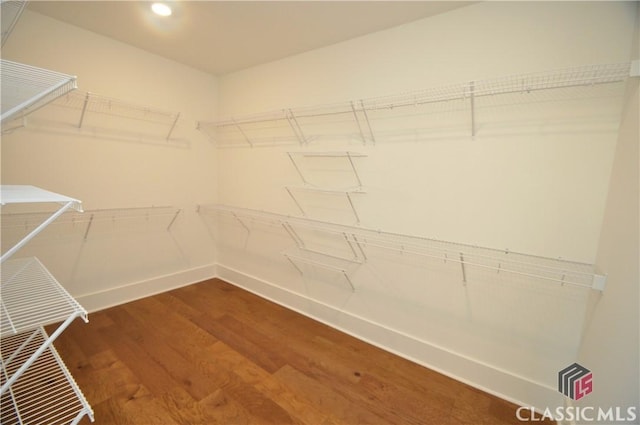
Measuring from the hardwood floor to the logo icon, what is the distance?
296 millimetres

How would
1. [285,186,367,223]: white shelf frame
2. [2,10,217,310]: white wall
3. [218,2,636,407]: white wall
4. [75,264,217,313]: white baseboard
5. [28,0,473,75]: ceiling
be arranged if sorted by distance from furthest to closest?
1. [75,264,217,313]: white baseboard
2. [285,186,367,223]: white shelf frame
3. [2,10,217,310]: white wall
4. [28,0,473,75]: ceiling
5. [218,2,636,407]: white wall

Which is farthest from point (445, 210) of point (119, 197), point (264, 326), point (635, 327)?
point (119, 197)

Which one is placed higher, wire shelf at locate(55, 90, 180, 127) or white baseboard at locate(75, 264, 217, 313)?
wire shelf at locate(55, 90, 180, 127)

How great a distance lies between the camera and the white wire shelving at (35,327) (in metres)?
0.99

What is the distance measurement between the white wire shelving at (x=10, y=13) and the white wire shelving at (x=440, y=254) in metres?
1.85

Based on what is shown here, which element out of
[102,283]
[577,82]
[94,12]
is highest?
[94,12]

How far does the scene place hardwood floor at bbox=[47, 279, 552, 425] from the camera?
5.10ft

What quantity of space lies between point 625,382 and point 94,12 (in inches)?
132

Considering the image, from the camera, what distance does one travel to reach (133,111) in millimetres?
2592

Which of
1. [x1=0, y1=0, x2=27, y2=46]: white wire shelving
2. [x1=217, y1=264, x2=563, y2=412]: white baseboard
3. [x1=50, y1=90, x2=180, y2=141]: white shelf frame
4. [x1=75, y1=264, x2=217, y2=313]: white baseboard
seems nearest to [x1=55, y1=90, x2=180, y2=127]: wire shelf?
[x1=50, y1=90, x2=180, y2=141]: white shelf frame

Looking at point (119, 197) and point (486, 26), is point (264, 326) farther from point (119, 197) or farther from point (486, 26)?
point (486, 26)

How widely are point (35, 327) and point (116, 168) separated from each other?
5.94 ft

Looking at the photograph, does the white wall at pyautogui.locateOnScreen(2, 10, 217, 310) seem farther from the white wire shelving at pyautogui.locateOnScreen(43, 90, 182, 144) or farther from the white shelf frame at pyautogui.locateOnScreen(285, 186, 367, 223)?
the white shelf frame at pyautogui.locateOnScreen(285, 186, 367, 223)

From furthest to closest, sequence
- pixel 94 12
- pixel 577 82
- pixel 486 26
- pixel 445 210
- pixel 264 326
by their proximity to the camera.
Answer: pixel 264 326, pixel 94 12, pixel 445 210, pixel 486 26, pixel 577 82
